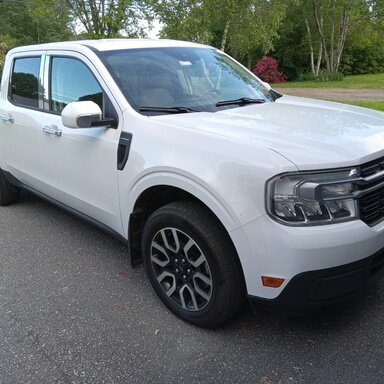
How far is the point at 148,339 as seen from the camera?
2836 mm

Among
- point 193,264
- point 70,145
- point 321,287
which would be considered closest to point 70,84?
point 70,145

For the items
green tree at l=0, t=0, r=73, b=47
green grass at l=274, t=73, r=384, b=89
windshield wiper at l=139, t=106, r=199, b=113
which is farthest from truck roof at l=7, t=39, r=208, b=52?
green tree at l=0, t=0, r=73, b=47

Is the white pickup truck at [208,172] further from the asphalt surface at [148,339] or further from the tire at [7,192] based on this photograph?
the tire at [7,192]

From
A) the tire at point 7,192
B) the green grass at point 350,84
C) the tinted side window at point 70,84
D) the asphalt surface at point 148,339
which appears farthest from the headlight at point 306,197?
the green grass at point 350,84

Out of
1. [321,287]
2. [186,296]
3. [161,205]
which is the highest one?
[161,205]

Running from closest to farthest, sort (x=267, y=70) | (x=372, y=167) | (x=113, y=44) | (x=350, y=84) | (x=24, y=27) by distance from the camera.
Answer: (x=372, y=167)
(x=113, y=44)
(x=350, y=84)
(x=267, y=70)
(x=24, y=27)

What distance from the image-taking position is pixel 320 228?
2.29 m

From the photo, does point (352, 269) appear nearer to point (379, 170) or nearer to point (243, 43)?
point (379, 170)

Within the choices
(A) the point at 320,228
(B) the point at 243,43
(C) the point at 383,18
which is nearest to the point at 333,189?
(A) the point at 320,228

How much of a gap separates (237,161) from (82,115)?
1187 millimetres

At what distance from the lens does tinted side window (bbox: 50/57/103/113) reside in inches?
136

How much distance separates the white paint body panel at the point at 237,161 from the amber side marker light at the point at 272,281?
2 centimetres

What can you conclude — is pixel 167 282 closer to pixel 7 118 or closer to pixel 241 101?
pixel 241 101

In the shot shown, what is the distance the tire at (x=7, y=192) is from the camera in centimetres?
532
